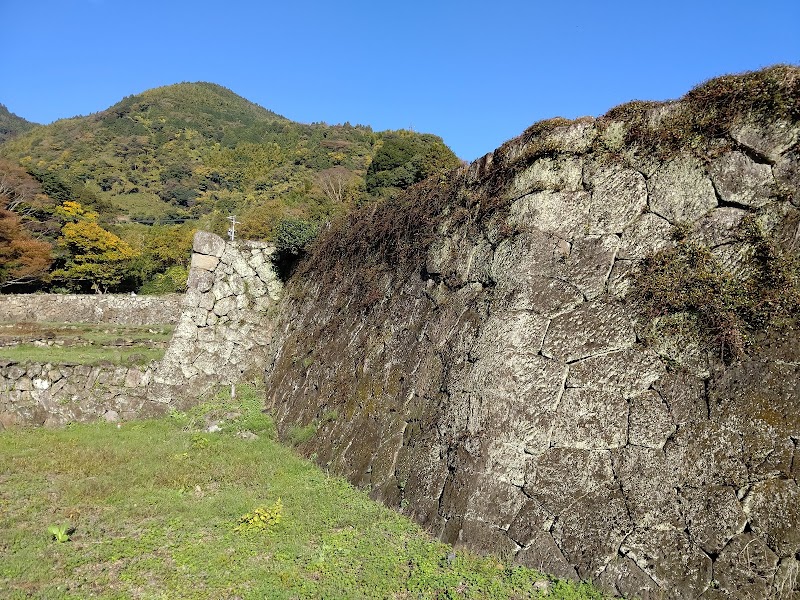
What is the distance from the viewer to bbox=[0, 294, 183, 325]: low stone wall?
65.1 feet

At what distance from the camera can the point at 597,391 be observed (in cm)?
429

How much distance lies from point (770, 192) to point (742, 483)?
229cm

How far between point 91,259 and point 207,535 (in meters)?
28.1

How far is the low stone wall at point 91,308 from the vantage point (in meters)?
19.8

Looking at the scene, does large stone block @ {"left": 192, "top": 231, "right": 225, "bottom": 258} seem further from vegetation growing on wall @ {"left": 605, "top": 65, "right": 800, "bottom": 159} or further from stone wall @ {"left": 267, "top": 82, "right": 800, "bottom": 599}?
vegetation growing on wall @ {"left": 605, "top": 65, "right": 800, "bottom": 159}

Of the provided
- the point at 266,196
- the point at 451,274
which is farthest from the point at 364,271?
the point at 266,196

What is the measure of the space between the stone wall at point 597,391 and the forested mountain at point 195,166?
22.3 metres

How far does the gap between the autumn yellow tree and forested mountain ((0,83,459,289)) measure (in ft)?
0.97

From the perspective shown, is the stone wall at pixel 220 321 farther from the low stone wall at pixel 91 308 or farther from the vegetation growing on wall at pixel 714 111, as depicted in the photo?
the low stone wall at pixel 91 308

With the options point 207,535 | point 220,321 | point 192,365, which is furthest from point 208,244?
point 207,535

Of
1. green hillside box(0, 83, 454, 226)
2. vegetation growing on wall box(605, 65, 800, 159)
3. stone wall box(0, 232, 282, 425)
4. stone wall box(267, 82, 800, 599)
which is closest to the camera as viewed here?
stone wall box(267, 82, 800, 599)

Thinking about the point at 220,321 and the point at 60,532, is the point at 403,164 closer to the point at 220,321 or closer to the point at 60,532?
the point at 220,321

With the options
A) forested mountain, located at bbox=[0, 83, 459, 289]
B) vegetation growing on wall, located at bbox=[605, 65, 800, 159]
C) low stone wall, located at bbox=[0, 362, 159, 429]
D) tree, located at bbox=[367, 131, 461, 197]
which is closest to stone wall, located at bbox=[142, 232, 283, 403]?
low stone wall, located at bbox=[0, 362, 159, 429]

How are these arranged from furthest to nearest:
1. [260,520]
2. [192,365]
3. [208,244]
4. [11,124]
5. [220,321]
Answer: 1. [11,124]
2. [208,244]
3. [220,321]
4. [192,365]
5. [260,520]
